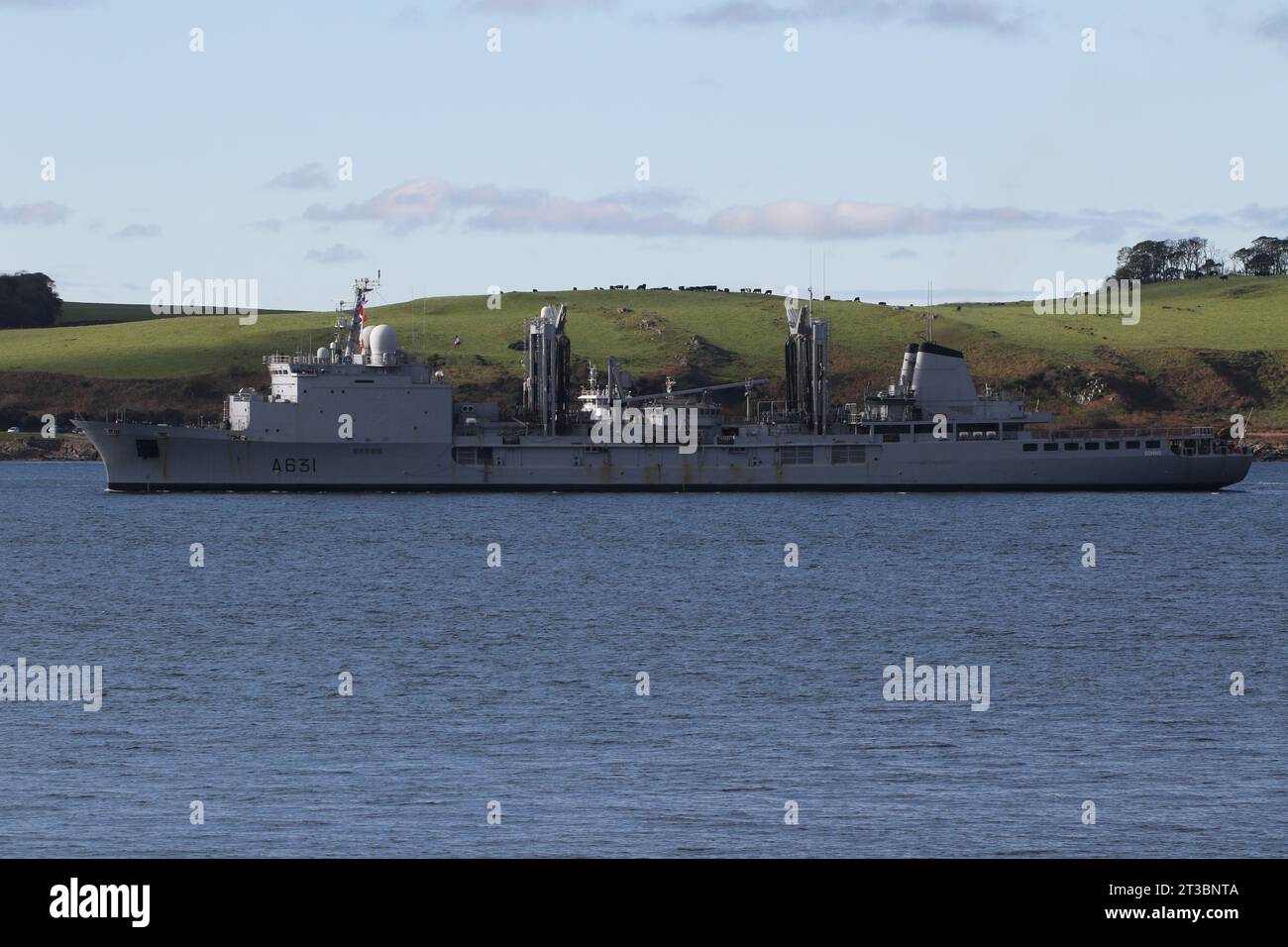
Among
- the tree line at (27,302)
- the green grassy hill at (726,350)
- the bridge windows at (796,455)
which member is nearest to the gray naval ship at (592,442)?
the bridge windows at (796,455)

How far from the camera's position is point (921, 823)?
18.8 meters

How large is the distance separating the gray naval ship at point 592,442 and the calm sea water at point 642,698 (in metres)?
19.0

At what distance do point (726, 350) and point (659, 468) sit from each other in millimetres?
72064

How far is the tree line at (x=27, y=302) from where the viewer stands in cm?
18362

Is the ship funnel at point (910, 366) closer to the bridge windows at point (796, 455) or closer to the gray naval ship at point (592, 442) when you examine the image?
the gray naval ship at point (592, 442)

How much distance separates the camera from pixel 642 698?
2784 cm

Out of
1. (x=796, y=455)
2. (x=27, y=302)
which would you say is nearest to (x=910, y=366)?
(x=796, y=455)

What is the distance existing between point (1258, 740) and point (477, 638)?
16484 millimetres

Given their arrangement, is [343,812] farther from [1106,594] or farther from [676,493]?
[676,493]

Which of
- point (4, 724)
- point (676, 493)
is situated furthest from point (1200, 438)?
point (4, 724)

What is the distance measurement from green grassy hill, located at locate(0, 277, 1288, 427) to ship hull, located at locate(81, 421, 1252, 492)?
171ft

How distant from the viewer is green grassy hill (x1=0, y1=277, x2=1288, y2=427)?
14788cm

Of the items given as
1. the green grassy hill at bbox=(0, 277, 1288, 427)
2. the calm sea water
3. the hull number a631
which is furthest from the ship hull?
the green grassy hill at bbox=(0, 277, 1288, 427)

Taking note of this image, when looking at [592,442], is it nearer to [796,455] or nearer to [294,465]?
→ [796,455]
